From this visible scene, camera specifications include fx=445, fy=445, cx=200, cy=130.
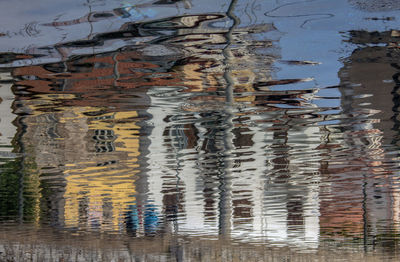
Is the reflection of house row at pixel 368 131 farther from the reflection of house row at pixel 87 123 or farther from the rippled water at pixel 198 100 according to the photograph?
the reflection of house row at pixel 87 123

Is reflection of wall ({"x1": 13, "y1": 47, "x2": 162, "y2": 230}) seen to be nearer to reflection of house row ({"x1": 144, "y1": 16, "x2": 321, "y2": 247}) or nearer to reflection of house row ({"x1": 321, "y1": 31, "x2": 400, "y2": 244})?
reflection of house row ({"x1": 144, "y1": 16, "x2": 321, "y2": 247})

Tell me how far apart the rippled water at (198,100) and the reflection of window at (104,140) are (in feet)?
0.03

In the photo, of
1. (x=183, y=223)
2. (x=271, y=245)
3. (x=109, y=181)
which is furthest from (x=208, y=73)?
(x=271, y=245)

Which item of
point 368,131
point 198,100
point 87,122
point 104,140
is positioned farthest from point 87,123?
point 368,131

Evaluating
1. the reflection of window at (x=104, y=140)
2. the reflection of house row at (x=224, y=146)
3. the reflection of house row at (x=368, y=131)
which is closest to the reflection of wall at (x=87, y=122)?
the reflection of window at (x=104, y=140)

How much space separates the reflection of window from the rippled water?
10 millimetres

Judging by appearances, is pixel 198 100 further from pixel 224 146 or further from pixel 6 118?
pixel 6 118

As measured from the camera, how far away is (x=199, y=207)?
393cm

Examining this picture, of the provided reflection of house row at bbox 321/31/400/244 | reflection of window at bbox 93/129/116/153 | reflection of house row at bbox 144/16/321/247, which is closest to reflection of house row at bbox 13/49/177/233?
reflection of window at bbox 93/129/116/153

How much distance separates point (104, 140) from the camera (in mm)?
2139

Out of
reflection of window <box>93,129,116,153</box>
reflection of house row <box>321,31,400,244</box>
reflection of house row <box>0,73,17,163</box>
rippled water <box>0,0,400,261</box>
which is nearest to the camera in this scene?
rippled water <box>0,0,400,261</box>

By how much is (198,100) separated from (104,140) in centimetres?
62

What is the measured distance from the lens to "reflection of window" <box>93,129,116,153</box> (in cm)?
205

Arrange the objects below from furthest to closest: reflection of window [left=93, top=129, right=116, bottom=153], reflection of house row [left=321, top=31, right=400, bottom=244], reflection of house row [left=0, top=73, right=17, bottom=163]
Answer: reflection of window [left=93, top=129, right=116, bottom=153]
reflection of house row [left=0, top=73, right=17, bottom=163]
reflection of house row [left=321, top=31, right=400, bottom=244]
